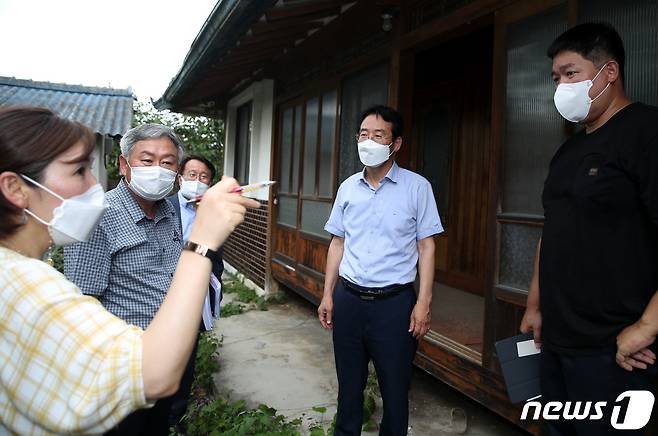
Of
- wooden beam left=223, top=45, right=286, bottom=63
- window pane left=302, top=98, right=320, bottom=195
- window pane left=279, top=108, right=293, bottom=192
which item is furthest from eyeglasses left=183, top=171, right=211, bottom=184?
window pane left=279, top=108, right=293, bottom=192

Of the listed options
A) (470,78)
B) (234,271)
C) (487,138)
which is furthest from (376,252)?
(234,271)

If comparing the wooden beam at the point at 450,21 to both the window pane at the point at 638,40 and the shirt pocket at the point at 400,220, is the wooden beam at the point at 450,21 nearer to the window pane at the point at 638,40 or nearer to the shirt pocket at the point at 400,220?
the window pane at the point at 638,40

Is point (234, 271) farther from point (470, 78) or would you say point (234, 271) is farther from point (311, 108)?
point (470, 78)

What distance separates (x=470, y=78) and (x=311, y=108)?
1.89 meters

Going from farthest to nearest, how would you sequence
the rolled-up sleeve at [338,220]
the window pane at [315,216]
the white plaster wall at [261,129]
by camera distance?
the white plaster wall at [261,129]
the window pane at [315,216]
the rolled-up sleeve at [338,220]

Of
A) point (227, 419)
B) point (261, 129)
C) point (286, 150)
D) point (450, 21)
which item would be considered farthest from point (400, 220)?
point (261, 129)

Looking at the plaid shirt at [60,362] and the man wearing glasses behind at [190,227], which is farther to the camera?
the man wearing glasses behind at [190,227]

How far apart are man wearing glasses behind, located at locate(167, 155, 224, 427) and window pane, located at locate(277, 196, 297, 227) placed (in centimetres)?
252

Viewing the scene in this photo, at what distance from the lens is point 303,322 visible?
5902 mm

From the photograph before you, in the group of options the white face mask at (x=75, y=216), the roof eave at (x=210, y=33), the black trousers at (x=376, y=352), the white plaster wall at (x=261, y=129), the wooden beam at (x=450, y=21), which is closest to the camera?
the white face mask at (x=75, y=216)

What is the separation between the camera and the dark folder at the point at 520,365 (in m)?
2.12

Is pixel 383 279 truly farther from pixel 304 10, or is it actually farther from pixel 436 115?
pixel 436 115

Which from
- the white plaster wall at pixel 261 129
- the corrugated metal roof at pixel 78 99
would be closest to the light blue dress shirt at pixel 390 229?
the white plaster wall at pixel 261 129

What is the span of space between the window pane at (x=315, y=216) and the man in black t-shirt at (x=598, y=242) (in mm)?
3376
